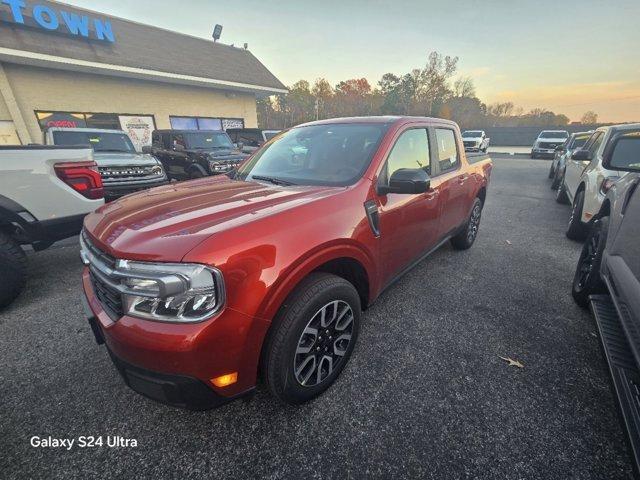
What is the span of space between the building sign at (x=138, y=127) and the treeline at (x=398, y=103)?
122ft

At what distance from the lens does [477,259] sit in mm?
4207

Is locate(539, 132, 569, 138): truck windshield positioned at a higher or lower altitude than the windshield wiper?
lower

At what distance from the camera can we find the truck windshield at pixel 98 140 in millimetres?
6773

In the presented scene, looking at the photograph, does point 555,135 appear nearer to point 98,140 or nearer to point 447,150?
point 447,150

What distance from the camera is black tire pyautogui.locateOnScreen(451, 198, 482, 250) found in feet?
14.1

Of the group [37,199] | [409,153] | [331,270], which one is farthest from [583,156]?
[37,199]

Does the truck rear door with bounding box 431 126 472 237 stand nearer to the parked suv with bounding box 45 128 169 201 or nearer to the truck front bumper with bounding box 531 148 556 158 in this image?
the parked suv with bounding box 45 128 169 201

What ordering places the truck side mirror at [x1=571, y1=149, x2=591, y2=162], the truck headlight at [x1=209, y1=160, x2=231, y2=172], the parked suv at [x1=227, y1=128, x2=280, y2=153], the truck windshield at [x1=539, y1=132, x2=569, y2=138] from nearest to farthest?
the truck side mirror at [x1=571, y1=149, x2=591, y2=162], the truck headlight at [x1=209, y1=160, x2=231, y2=172], the parked suv at [x1=227, y1=128, x2=280, y2=153], the truck windshield at [x1=539, y1=132, x2=569, y2=138]

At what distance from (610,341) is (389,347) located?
4.66 feet

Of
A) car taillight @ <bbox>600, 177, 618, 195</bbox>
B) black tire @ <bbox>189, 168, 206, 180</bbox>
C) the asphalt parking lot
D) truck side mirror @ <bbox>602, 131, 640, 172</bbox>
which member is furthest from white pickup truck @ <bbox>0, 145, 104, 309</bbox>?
truck side mirror @ <bbox>602, 131, 640, 172</bbox>

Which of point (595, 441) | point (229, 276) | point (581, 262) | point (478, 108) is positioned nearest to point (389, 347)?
point (595, 441)

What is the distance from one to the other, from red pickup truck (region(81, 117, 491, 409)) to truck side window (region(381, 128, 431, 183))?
2cm

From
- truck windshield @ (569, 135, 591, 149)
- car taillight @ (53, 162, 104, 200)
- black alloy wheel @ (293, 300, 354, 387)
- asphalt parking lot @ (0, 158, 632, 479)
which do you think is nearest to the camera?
asphalt parking lot @ (0, 158, 632, 479)

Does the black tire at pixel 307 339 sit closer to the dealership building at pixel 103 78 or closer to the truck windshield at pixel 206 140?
the truck windshield at pixel 206 140
